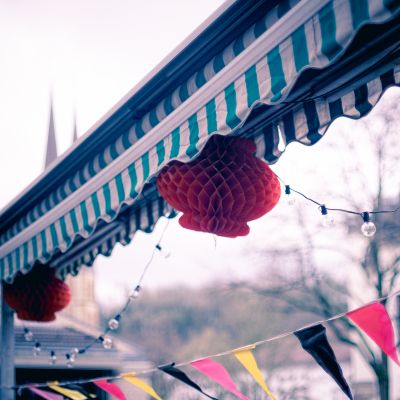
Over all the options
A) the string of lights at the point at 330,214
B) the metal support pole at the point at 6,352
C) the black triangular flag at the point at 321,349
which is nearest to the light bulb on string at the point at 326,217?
the string of lights at the point at 330,214

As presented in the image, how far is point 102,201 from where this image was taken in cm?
255

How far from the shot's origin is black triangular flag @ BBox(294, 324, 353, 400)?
185cm

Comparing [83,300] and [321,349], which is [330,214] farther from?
[83,300]

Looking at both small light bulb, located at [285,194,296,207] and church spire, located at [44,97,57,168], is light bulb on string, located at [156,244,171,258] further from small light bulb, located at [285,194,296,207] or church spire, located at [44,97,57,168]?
church spire, located at [44,97,57,168]

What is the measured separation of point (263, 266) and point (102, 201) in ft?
36.6

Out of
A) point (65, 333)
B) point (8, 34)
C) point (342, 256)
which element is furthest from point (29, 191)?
point (342, 256)

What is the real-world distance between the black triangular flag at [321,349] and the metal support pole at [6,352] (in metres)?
2.32

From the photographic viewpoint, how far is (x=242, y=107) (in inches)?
69.7

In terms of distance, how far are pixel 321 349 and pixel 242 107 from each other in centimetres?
78

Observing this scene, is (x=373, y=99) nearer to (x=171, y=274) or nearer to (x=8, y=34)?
(x=8, y=34)

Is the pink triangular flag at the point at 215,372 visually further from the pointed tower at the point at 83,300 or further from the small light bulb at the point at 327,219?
the pointed tower at the point at 83,300

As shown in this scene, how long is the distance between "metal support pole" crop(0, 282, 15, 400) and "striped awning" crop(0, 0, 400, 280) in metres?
0.89

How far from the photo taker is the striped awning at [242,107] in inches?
60.1

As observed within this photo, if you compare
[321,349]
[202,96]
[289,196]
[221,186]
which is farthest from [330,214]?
[202,96]
